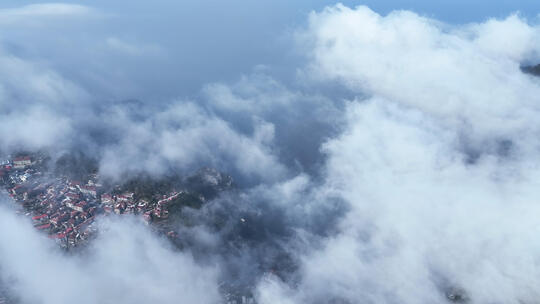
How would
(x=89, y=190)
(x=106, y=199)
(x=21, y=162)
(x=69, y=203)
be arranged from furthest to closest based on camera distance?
(x=21, y=162) < (x=89, y=190) < (x=106, y=199) < (x=69, y=203)

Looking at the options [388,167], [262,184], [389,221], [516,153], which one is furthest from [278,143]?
[516,153]

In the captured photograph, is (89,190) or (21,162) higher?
(89,190)

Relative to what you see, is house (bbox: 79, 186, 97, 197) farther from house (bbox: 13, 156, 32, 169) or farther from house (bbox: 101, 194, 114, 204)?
house (bbox: 13, 156, 32, 169)

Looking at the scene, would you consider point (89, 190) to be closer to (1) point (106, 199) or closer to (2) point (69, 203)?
(2) point (69, 203)

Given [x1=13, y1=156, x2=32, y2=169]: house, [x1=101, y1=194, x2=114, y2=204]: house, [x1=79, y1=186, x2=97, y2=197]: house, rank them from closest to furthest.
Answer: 1. [x1=101, y1=194, x2=114, y2=204]: house
2. [x1=79, y1=186, x2=97, y2=197]: house
3. [x1=13, y1=156, x2=32, y2=169]: house

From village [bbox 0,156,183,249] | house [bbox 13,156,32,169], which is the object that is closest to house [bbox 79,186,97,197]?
village [bbox 0,156,183,249]

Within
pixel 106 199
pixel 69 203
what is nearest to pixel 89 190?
pixel 69 203

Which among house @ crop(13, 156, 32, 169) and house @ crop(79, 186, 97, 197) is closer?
house @ crop(79, 186, 97, 197)

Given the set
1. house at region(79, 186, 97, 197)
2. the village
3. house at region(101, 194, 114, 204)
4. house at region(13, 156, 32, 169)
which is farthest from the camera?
house at region(13, 156, 32, 169)

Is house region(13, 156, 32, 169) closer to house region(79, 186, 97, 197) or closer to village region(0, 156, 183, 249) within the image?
village region(0, 156, 183, 249)
